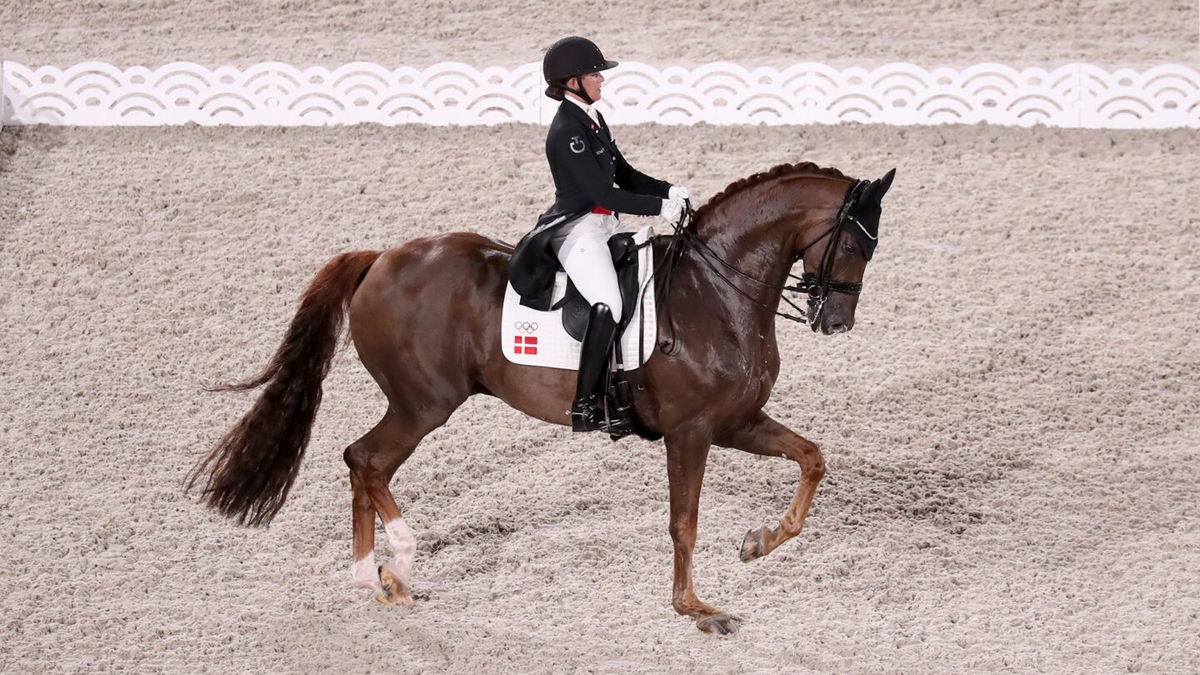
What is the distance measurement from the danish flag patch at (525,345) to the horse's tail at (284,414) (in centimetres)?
100

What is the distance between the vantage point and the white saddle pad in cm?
650

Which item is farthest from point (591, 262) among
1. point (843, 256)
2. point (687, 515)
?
point (687, 515)

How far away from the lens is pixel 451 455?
884 cm

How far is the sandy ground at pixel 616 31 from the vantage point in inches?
558

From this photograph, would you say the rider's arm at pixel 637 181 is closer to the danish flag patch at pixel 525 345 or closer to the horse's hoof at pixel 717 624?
the danish flag patch at pixel 525 345

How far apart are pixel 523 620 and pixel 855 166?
622cm

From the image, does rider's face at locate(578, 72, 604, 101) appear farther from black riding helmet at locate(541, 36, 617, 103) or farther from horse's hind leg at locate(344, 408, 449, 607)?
horse's hind leg at locate(344, 408, 449, 607)

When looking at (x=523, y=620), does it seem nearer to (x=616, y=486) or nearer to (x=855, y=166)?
(x=616, y=486)

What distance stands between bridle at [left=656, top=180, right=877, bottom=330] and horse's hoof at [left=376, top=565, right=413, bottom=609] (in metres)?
1.87

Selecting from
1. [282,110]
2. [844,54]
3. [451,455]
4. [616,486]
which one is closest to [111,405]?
[451,455]

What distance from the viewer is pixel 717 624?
6684 millimetres

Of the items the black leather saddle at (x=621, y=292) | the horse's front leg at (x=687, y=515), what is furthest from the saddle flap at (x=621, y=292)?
the horse's front leg at (x=687, y=515)

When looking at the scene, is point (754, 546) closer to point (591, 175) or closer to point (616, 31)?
point (591, 175)

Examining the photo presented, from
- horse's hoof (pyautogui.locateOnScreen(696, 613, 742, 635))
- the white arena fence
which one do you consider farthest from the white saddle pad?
the white arena fence
